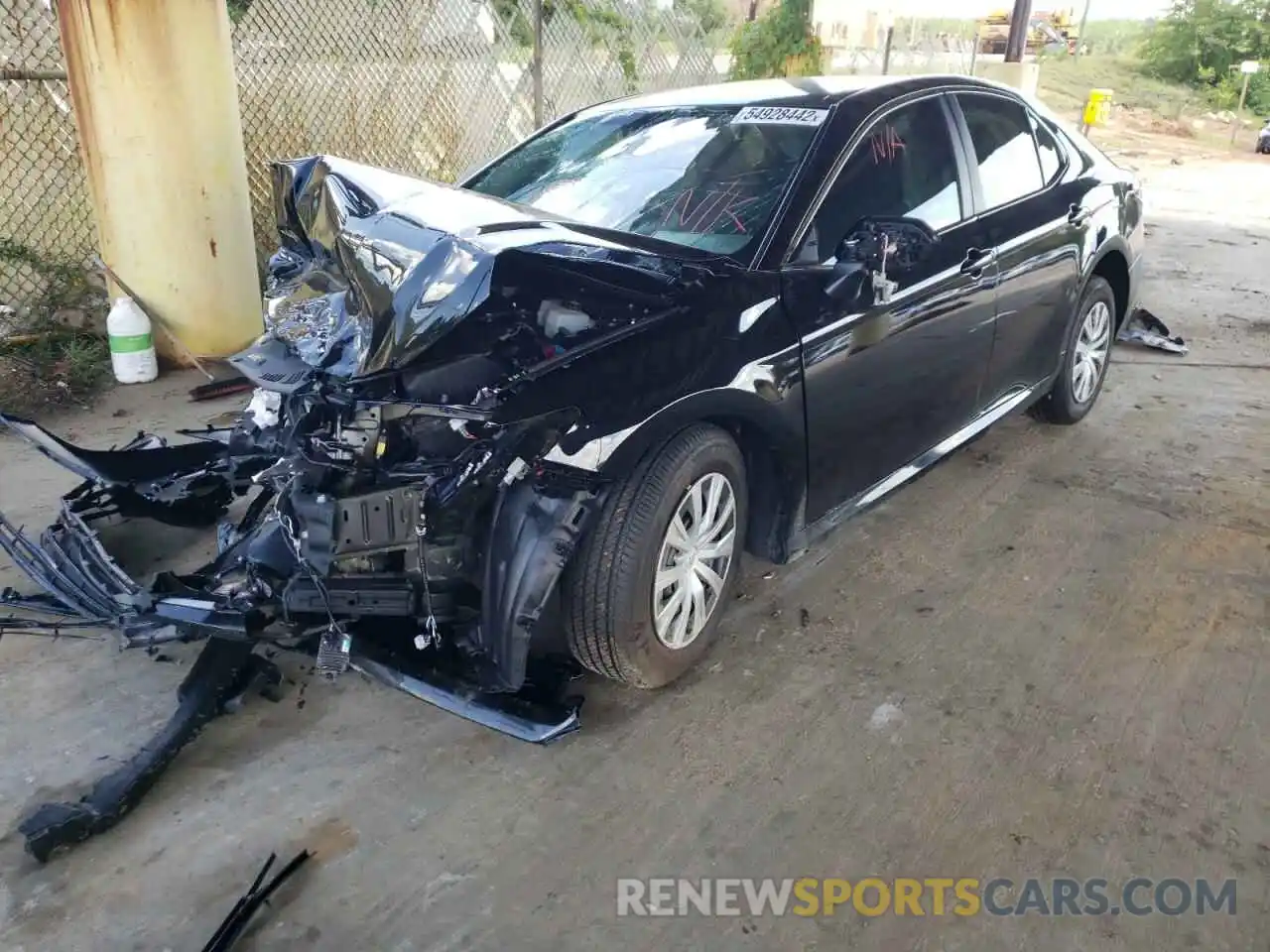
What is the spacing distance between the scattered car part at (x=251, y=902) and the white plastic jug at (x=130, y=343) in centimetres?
428

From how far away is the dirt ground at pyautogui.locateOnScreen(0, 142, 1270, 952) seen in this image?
2.33 metres

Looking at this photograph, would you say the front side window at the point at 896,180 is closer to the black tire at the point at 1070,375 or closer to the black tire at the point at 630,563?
the black tire at the point at 630,563

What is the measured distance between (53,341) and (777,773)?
5.49 metres

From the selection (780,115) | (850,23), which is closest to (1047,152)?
(780,115)

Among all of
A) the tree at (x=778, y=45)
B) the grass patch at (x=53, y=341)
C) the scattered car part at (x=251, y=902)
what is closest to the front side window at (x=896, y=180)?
the scattered car part at (x=251, y=902)

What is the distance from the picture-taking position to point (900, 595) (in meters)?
3.73

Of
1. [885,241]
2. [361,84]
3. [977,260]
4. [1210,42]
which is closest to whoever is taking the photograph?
[885,241]

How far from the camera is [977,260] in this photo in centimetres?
387

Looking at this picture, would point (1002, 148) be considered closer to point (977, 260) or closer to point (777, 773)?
point (977, 260)

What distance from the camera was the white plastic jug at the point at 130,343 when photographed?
19.1 ft

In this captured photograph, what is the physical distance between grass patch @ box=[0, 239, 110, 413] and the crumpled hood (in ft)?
10.5

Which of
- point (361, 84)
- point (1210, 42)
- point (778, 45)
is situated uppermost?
point (1210, 42)

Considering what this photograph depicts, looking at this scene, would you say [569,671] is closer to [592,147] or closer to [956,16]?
[592,147]

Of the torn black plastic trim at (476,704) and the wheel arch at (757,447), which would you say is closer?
the torn black plastic trim at (476,704)
